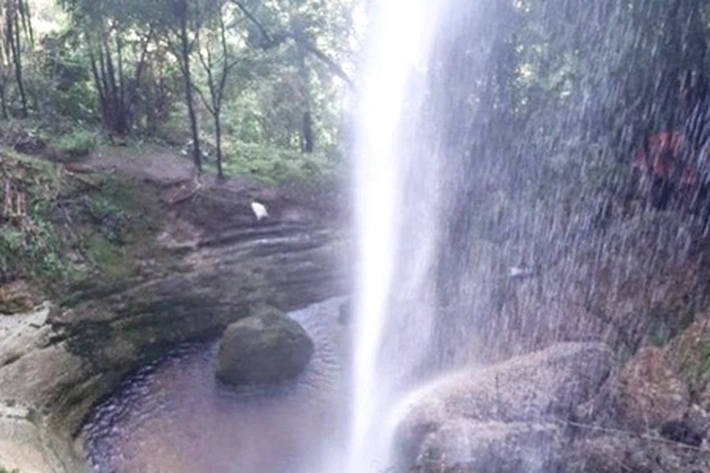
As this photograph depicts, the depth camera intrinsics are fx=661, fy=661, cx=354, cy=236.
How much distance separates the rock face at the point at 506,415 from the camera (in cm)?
638

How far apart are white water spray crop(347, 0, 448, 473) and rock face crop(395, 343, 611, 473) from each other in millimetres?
954

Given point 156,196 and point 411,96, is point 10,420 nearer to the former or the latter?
point 156,196

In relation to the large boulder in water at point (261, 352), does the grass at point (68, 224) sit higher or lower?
higher

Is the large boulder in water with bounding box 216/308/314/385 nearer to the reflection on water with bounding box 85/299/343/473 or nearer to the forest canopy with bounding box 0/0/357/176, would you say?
the reflection on water with bounding box 85/299/343/473

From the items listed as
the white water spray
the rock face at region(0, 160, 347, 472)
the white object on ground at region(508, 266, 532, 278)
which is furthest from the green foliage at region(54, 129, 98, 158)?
the white object on ground at region(508, 266, 532, 278)

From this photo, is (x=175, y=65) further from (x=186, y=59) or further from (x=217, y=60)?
(x=186, y=59)

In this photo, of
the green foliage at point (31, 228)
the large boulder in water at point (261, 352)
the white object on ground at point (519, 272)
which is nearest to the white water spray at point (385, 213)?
the large boulder in water at point (261, 352)

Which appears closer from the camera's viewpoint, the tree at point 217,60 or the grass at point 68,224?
the grass at point 68,224

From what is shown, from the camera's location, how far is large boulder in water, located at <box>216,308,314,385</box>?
995 cm

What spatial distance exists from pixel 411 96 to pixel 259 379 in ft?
26.5

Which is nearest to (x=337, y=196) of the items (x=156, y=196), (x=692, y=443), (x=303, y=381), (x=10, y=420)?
(x=156, y=196)

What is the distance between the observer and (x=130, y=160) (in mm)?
15227

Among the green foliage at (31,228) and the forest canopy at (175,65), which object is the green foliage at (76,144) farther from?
the green foliage at (31,228)

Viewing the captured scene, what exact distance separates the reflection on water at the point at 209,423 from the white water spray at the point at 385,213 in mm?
524
